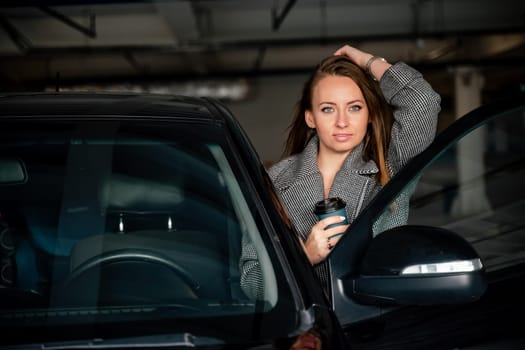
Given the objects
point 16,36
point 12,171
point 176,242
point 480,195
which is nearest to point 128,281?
point 176,242

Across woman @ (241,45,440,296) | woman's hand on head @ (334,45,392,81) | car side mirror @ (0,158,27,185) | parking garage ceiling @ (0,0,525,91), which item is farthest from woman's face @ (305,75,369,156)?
parking garage ceiling @ (0,0,525,91)

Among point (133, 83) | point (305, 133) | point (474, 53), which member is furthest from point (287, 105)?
point (305, 133)

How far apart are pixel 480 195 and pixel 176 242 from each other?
12.8 m

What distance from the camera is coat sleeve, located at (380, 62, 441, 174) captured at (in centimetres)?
212

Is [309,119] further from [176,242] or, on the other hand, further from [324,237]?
[176,242]

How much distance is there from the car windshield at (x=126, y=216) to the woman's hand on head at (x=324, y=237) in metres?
0.23

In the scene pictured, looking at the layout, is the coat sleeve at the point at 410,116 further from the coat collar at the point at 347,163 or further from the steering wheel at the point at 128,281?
the steering wheel at the point at 128,281

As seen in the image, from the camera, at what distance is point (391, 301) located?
1513 millimetres

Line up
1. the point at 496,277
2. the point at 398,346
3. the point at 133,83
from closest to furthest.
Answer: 1. the point at 398,346
2. the point at 496,277
3. the point at 133,83

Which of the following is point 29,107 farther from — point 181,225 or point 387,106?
point 387,106

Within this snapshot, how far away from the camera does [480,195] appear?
45.6ft

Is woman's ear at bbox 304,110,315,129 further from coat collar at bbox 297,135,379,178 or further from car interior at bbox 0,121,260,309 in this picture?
car interior at bbox 0,121,260,309

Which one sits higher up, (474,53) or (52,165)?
(474,53)

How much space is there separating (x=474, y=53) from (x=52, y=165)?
16593mm
